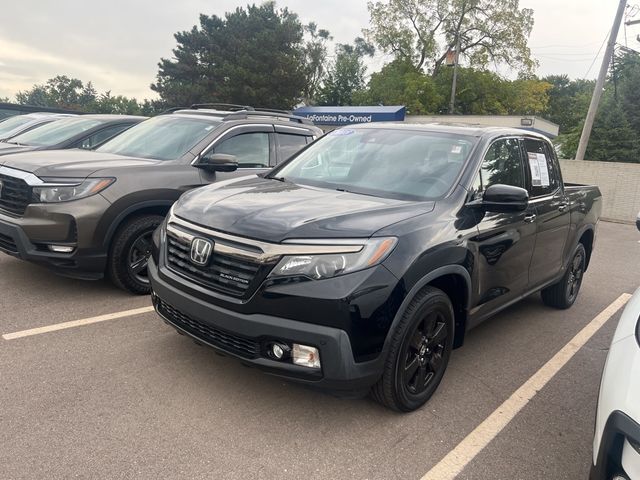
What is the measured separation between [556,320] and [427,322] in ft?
8.99

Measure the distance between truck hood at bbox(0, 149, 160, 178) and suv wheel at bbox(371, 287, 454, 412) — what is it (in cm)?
308

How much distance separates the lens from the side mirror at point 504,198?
324cm

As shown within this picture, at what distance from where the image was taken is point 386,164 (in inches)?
145

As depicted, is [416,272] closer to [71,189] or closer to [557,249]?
[557,249]

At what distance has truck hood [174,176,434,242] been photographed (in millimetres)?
2676

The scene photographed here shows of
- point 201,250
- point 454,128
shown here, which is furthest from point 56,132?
point 454,128

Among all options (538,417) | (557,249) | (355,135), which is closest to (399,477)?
(538,417)

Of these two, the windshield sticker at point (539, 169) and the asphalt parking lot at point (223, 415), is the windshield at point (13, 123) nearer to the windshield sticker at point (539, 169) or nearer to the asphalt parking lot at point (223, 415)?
the asphalt parking lot at point (223, 415)

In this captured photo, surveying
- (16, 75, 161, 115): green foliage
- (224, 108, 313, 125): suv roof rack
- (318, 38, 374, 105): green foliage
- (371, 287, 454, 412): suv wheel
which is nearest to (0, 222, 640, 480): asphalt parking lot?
(371, 287, 454, 412): suv wheel

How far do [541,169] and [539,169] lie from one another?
57mm

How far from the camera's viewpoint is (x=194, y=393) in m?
3.08

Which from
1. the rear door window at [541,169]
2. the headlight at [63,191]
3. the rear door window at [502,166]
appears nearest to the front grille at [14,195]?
the headlight at [63,191]

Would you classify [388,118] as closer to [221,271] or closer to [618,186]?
[618,186]

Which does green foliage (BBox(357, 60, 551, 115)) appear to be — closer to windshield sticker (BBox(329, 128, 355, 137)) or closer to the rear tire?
the rear tire
